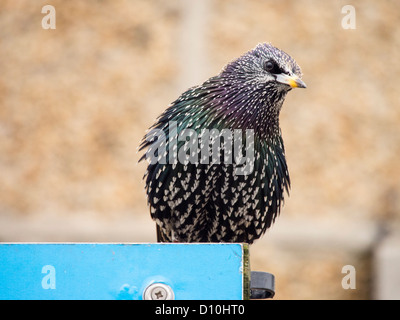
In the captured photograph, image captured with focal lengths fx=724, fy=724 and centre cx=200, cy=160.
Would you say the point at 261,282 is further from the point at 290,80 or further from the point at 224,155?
the point at 290,80

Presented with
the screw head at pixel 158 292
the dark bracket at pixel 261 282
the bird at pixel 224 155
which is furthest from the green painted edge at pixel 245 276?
the bird at pixel 224 155

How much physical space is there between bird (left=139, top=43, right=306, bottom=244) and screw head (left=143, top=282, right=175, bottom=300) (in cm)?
81

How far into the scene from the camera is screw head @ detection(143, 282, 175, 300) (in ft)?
5.93

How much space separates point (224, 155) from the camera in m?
2.57

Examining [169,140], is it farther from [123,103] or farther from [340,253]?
[340,253]

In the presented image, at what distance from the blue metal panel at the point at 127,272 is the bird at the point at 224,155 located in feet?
2.51

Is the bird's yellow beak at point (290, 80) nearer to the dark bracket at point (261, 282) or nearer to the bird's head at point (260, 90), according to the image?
the bird's head at point (260, 90)

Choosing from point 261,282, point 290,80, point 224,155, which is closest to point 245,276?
point 261,282

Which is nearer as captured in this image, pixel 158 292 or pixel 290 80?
pixel 158 292

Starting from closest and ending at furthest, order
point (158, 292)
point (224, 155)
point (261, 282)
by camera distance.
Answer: point (158, 292)
point (261, 282)
point (224, 155)

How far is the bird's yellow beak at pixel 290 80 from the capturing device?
2.53m

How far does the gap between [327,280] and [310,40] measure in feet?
4.14

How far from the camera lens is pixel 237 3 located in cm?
386

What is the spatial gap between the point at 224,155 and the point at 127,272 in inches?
32.9
